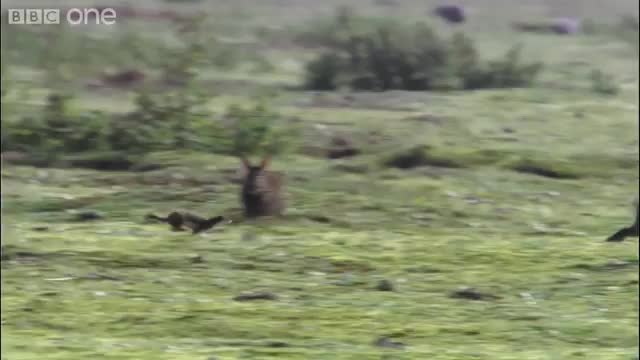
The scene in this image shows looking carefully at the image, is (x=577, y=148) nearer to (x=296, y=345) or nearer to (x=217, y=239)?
(x=217, y=239)

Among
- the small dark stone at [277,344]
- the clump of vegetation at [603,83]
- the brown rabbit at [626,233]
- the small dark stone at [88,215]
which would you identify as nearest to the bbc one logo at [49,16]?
the small dark stone at [88,215]

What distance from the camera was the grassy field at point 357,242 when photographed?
11305 mm

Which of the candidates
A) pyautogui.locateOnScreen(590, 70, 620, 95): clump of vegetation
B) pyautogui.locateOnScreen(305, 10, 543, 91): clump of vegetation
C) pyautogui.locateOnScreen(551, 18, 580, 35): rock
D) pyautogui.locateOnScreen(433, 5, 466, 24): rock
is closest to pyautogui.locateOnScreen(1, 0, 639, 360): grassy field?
pyautogui.locateOnScreen(590, 70, 620, 95): clump of vegetation

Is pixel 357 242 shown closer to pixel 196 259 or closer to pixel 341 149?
pixel 196 259

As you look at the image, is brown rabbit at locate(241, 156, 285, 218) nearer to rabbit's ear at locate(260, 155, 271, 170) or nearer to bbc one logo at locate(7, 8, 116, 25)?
rabbit's ear at locate(260, 155, 271, 170)

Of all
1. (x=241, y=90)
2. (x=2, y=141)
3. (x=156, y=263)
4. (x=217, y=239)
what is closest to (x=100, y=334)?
(x=156, y=263)

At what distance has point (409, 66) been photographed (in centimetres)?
2697

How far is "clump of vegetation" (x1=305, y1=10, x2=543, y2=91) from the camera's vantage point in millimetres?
26703

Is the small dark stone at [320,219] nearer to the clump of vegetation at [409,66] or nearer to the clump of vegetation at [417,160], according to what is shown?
the clump of vegetation at [417,160]

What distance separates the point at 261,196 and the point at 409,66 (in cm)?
1085

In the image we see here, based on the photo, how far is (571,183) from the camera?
19250mm

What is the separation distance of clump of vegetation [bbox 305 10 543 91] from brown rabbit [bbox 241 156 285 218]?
31.7 feet

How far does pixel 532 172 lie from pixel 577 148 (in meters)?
1.49

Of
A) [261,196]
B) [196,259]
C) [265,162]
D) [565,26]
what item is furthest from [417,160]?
[565,26]
